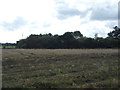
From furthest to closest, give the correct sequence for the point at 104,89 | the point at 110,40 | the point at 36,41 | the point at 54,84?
the point at 36,41, the point at 110,40, the point at 54,84, the point at 104,89

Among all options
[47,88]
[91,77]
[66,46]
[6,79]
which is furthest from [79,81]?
[66,46]

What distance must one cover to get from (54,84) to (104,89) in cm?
225

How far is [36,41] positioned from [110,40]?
2322 centimetres

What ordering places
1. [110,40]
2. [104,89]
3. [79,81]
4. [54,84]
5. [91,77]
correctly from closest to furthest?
[104,89] → [54,84] → [79,81] → [91,77] → [110,40]

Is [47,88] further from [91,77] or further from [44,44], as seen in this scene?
[44,44]

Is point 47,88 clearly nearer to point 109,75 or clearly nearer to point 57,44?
point 109,75

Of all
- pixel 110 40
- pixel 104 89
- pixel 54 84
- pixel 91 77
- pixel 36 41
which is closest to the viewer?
pixel 104 89

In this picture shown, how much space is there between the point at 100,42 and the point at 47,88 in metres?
62.0

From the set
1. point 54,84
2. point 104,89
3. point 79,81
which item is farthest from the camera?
point 79,81

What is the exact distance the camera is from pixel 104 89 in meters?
8.89

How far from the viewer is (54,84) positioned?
9984 mm

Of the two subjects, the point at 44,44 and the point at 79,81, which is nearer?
the point at 79,81

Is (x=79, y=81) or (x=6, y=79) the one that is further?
(x=6, y=79)

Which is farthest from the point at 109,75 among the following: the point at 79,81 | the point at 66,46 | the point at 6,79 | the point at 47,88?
the point at 66,46
